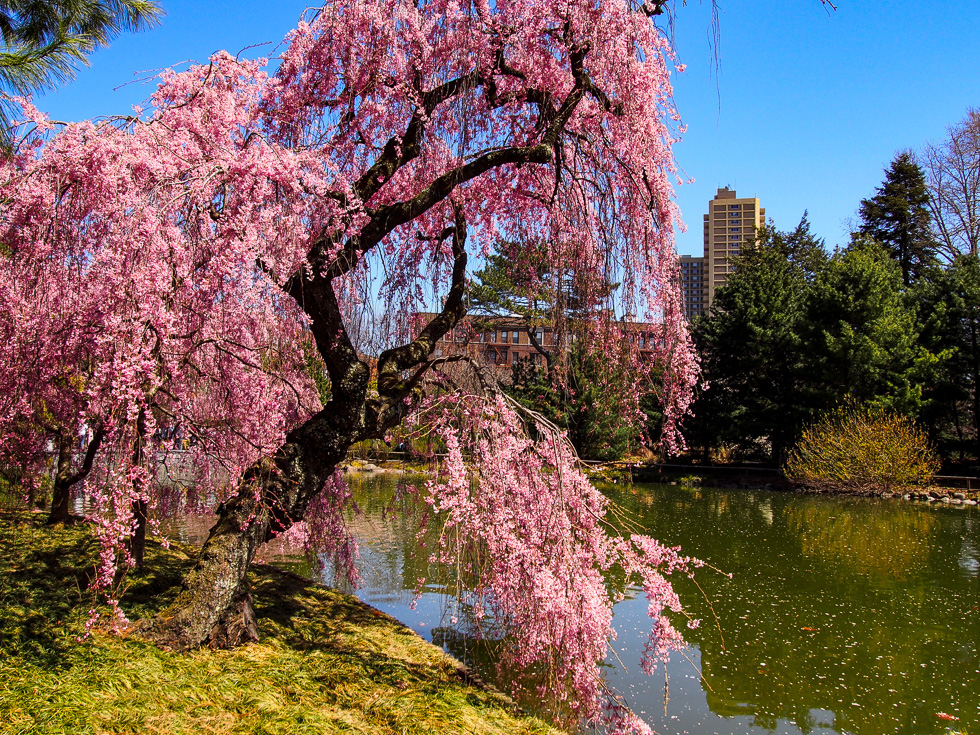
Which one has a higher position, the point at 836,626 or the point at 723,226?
the point at 723,226

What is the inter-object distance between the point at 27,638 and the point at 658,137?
16.1 ft

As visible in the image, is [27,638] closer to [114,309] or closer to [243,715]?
[243,715]

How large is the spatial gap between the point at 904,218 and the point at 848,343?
1437 cm

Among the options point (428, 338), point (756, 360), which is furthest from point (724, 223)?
point (428, 338)

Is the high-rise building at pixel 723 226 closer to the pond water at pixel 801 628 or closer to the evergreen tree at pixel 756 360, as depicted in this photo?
the evergreen tree at pixel 756 360

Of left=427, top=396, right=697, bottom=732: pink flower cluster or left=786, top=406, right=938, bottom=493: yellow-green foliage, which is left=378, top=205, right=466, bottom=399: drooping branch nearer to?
left=427, top=396, right=697, bottom=732: pink flower cluster

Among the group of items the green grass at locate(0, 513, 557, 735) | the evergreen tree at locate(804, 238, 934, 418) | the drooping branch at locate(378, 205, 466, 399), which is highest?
the evergreen tree at locate(804, 238, 934, 418)

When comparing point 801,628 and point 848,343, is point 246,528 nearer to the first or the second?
point 801,628

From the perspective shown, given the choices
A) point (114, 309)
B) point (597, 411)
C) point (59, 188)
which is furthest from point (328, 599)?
point (59, 188)

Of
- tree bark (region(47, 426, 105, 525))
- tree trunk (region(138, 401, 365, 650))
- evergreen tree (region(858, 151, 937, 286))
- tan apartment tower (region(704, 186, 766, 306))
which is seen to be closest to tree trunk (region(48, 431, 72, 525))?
tree bark (region(47, 426, 105, 525))

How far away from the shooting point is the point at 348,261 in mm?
3898

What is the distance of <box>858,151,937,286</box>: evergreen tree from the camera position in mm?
30453

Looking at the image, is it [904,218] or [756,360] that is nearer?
[756,360]

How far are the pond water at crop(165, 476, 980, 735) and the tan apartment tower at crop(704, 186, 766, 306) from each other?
51901 mm
